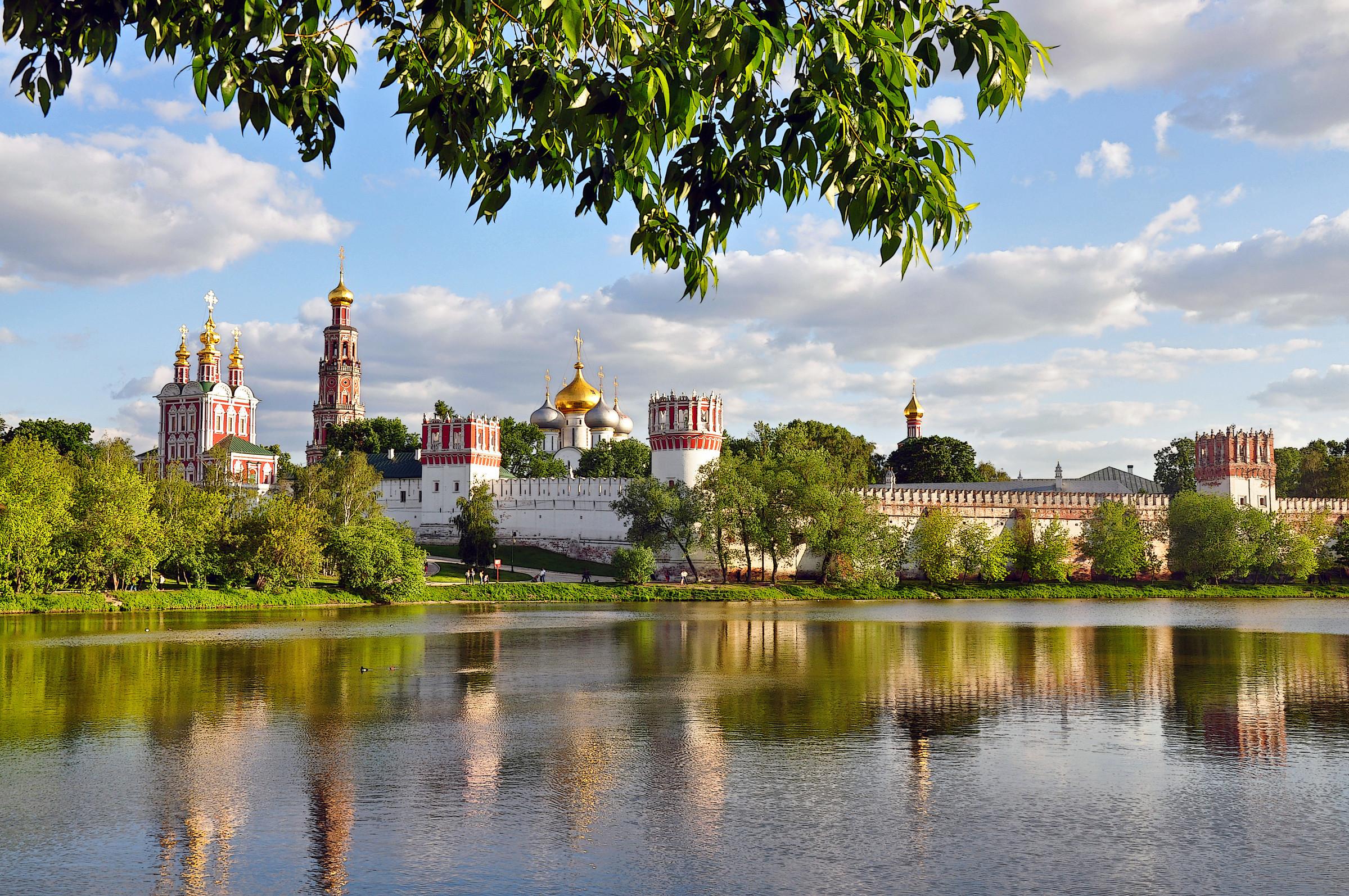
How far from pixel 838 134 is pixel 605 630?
96.9 feet

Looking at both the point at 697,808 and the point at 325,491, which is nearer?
the point at 697,808

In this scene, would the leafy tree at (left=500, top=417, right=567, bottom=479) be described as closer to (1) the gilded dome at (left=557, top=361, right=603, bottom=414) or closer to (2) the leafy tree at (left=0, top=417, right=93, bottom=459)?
(1) the gilded dome at (left=557, top=361, right=603, bottom=414)

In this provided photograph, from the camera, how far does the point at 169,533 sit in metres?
44.3

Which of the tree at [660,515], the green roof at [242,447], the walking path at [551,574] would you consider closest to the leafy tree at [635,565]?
Answer: the tree at [660,515]

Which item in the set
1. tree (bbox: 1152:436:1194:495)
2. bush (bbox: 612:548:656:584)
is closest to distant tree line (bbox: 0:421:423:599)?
bush (bbox: 612:548:656:584)

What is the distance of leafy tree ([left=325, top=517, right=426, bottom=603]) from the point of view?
4934 centimetres

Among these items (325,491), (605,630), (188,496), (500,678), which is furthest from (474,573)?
(500,678)

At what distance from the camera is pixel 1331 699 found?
Result: 18203 mm

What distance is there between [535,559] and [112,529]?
3219cm

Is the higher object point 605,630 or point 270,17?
point 270,17

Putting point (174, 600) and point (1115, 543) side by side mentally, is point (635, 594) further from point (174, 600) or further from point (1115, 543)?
point (1115, 543)

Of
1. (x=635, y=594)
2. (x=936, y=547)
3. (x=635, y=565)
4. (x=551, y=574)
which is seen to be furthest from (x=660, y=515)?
(x=936, y=547)

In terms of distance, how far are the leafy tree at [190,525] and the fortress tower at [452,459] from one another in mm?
28594

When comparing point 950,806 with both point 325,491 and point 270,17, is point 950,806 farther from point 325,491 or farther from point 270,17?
point 325,491
